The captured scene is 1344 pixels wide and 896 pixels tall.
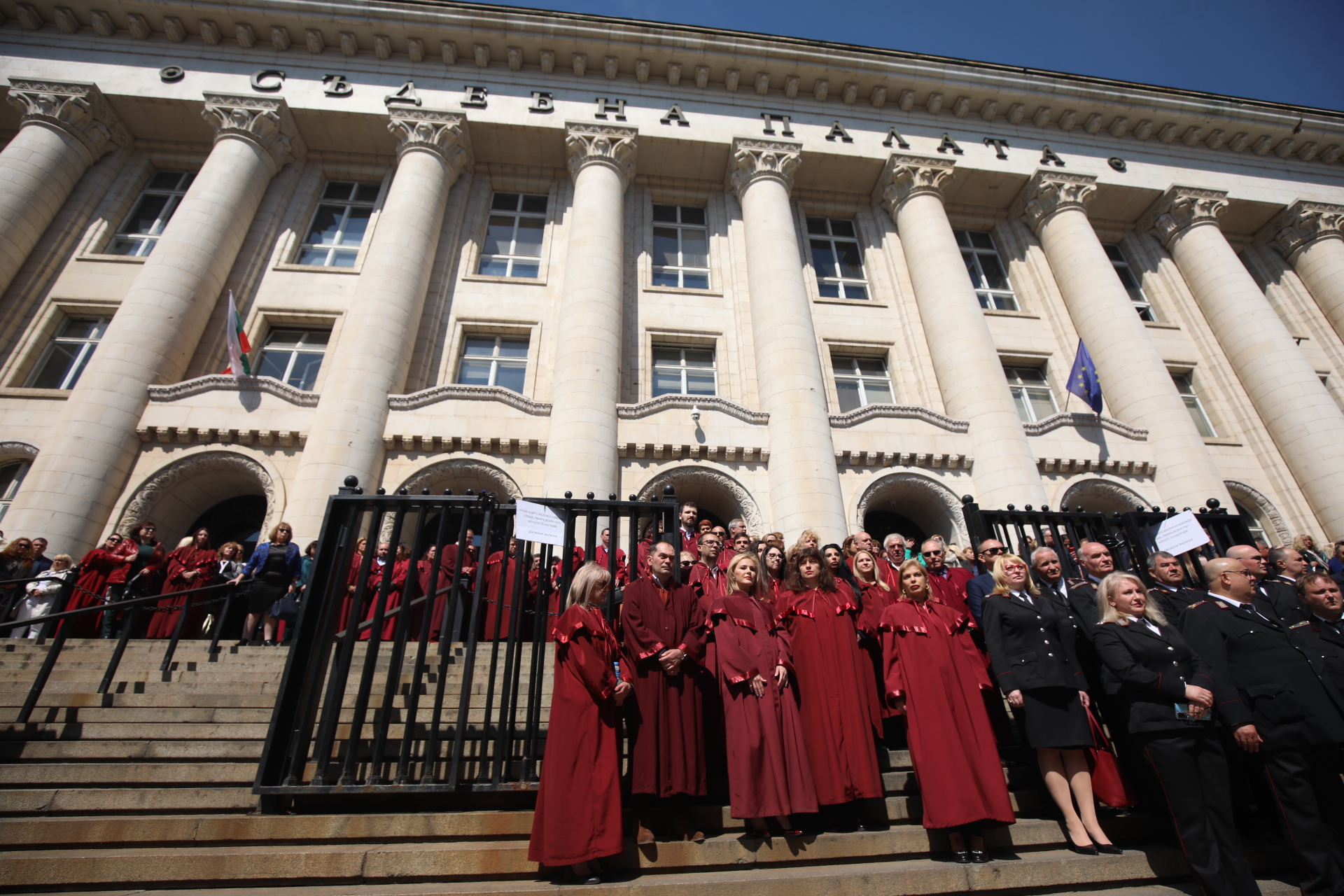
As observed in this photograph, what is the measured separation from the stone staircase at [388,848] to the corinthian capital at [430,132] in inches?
638

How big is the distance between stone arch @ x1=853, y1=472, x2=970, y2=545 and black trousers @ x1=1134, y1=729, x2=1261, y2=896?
9.43m

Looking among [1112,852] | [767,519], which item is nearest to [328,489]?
[767,519]

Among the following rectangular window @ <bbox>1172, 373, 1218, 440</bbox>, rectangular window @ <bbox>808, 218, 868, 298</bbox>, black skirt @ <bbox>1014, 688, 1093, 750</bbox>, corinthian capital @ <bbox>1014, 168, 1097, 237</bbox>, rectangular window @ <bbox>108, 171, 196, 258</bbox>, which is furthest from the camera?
corinthian capital @ <bbox>1014, 168, 1097, 237</bbox>

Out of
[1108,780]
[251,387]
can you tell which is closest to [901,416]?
[1108,780]

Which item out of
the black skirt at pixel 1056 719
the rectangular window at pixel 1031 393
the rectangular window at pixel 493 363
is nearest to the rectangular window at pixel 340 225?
the rectangular window at pixel 493 363

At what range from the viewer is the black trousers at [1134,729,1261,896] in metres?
3.49

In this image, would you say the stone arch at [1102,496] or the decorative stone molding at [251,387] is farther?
the stone arch at [1102,496]

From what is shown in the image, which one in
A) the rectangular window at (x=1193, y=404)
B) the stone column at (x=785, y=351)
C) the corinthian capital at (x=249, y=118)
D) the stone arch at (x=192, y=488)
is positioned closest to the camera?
the stone arch at (x=192, y=488)

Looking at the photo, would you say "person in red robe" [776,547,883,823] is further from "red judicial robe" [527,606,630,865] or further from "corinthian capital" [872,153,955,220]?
"corinthian capital" [872,153,955,220]

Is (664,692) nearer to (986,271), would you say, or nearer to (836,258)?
(836,258)

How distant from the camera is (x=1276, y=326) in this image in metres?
17.2

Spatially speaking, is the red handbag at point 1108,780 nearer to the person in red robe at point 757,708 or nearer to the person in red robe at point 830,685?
the person in red robe at point 830,685

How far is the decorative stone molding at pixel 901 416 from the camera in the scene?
47.4 ft

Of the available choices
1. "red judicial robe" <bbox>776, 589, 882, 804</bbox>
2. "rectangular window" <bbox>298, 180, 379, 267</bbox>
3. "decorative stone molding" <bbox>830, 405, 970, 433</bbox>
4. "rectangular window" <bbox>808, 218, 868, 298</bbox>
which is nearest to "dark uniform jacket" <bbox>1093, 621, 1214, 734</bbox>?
"red judicial robe" <bbox>776, 589, 882, 804</bbox>
